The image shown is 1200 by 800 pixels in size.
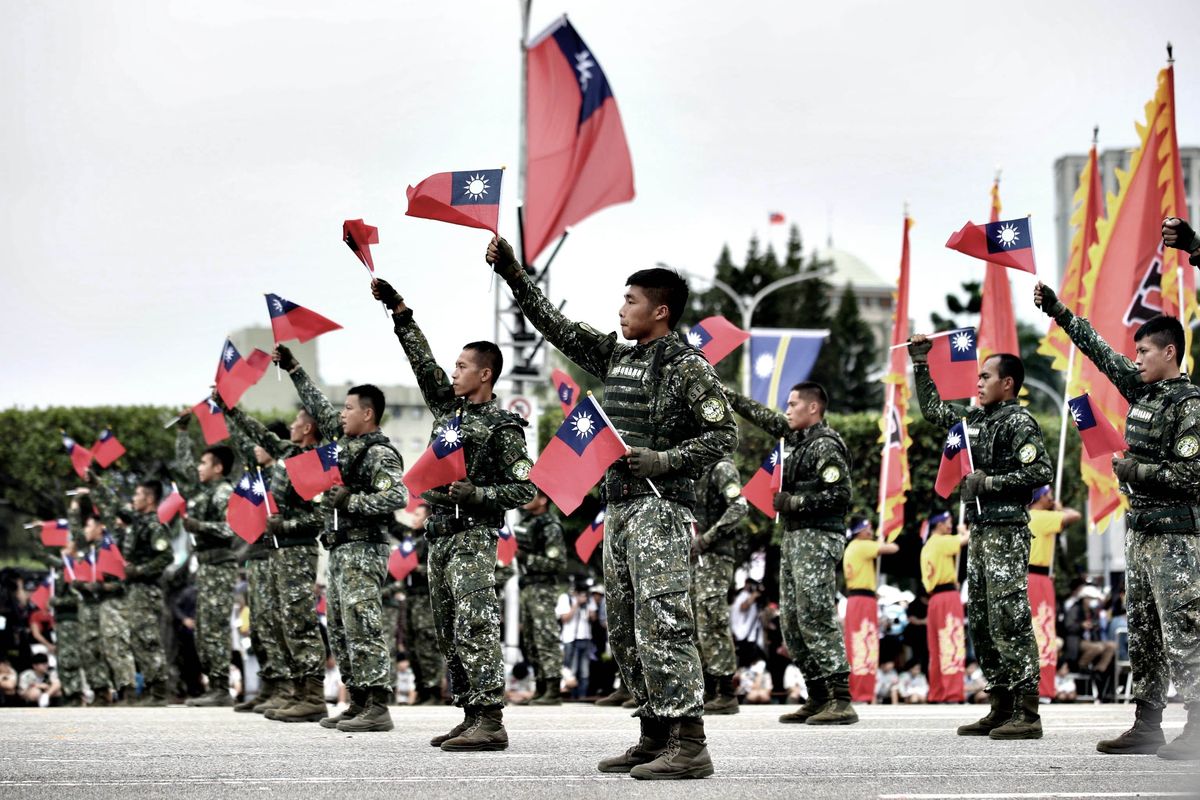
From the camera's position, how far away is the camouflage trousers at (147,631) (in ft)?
56.3

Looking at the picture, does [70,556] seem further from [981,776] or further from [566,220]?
[981,776]

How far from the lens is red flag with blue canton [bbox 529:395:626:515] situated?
7559 millimetres

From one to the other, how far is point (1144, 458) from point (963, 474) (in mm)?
1928

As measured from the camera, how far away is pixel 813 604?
11.5 meters

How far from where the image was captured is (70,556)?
19734 mm

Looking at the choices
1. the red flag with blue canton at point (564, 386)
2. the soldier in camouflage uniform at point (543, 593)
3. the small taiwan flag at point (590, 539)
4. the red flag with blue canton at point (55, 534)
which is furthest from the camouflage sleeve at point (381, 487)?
the red flag with blue canton at point (55, 534)

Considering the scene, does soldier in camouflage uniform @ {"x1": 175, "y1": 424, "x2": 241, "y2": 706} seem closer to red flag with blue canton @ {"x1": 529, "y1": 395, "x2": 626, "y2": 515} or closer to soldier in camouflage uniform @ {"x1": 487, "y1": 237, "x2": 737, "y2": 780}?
soldier in camouflage uniform @ {"x1": 487, "y1": 237, "x2": 737, "y2": 780}

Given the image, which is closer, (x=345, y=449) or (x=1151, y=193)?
(x=345, y=449)

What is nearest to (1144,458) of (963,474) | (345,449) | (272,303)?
(963,474)

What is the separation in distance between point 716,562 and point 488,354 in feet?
15.2

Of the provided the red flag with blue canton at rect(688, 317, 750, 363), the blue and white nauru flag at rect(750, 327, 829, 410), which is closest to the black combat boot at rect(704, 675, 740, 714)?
the red flag with blue canton at rect(688, 317, 750, 363)

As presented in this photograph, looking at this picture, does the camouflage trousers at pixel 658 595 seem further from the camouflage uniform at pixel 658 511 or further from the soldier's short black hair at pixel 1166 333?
the soldier's short black hair at pixel 1166 333

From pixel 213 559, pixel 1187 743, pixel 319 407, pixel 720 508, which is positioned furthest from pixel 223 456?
pixel 1187 743

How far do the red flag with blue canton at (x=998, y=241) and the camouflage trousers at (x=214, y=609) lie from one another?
8678 millimetres
